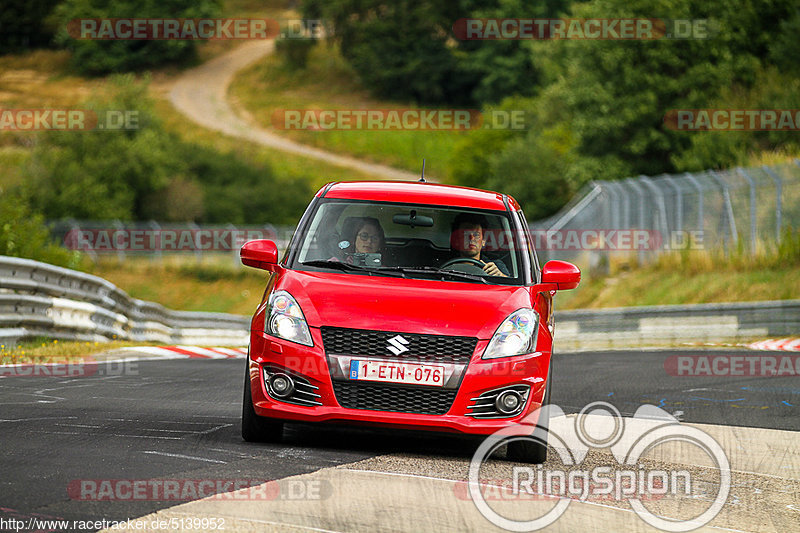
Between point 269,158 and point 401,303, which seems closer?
point 401,303

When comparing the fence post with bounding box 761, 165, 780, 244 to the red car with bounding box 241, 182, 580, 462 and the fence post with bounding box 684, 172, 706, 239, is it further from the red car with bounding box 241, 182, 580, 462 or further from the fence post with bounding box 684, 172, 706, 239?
the red car with bounding box 241, 182, 580, 462

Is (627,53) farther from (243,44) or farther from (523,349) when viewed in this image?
(243,44)

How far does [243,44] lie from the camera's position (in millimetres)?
119562

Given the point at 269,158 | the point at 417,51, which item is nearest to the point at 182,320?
the point at 269,158

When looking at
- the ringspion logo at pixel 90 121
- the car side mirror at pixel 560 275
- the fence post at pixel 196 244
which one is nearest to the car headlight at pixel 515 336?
the car side mirror at pixel 560 275

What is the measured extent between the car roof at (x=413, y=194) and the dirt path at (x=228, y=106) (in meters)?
64.6

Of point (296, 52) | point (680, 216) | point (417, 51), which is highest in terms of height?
point (296, 52)

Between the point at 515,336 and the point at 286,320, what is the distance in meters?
1.39

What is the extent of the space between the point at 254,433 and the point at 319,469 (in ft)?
3.26

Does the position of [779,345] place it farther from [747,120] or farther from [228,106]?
[228,106]

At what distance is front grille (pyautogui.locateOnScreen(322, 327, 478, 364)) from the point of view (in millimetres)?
7051

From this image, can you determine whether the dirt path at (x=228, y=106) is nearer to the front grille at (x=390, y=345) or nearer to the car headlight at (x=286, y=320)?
the car headlight at (x=286, y=320)

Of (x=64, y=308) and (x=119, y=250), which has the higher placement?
(x=64, y=308)

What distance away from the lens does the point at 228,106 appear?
96875mm
